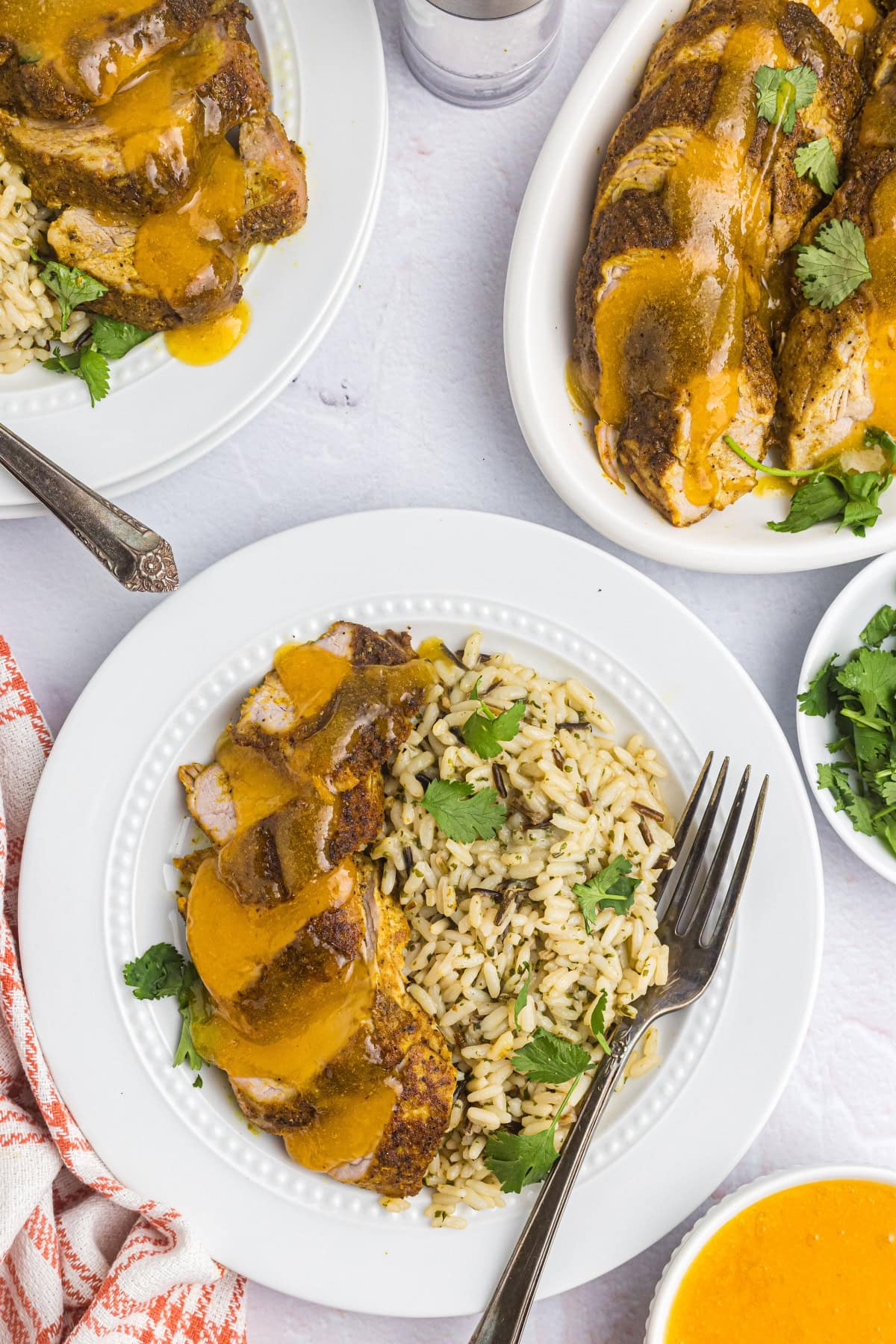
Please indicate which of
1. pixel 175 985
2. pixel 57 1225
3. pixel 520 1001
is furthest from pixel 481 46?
pixel 57 1225

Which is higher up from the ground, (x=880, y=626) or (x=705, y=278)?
(x=705, y=278)

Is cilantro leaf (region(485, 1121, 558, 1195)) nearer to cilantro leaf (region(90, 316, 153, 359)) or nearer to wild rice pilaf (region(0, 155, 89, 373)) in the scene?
cilantro leaf (region(90, 316, 153, 359))

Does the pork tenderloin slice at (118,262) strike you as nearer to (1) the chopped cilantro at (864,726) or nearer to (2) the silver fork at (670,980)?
(2) the silver fork at (670,980)

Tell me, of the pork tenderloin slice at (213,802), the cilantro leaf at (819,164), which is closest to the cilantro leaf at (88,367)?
the pork tenderloin slice at (213,802)

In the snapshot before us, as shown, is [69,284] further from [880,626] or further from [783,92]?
[880,626]

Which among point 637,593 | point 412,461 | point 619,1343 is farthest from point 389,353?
point 619,1343

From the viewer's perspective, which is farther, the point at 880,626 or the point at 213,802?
the point at 880,626
